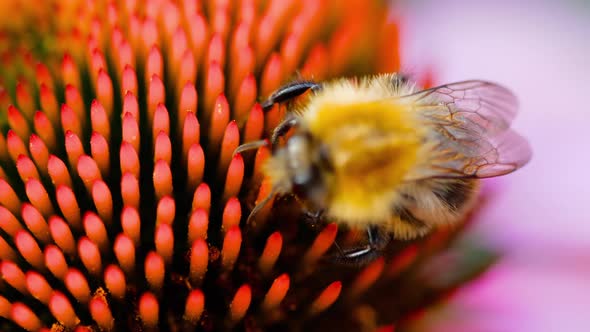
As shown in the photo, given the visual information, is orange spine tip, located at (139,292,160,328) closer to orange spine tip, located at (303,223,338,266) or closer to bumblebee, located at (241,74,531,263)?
bumblebee, located at (241,74,531,263)

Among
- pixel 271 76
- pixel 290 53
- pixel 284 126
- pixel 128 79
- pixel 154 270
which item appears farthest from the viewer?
pixel 290 53

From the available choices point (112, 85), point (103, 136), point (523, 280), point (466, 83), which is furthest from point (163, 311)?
point (523, 280)

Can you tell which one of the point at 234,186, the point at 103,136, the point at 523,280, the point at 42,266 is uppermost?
the point at 103,136

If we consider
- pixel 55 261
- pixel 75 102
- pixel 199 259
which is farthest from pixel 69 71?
pixel 199 259

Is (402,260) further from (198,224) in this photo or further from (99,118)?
(99,118)

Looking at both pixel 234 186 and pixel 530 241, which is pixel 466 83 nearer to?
pixel 234 186

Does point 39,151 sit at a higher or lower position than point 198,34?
lower

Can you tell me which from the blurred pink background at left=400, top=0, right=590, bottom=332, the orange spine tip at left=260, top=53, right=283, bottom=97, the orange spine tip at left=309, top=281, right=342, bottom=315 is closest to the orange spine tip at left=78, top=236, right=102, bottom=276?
the orange spine tip at left=309, top=281, right=342, bottom=315
